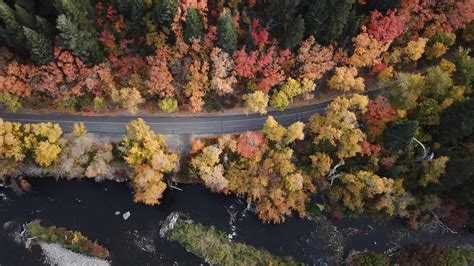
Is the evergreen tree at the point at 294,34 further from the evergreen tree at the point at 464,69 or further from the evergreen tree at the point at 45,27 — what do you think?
the evergreen tree at the point at 45,27

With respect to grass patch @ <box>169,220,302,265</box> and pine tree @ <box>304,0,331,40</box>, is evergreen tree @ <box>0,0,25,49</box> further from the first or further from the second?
pine tree @ <box>304,0,331,40</box>

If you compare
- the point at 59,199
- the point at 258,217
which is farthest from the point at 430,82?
the point at 59,199

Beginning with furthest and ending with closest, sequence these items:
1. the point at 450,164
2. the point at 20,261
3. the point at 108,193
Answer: the point at 108,193 < the point at 20,261 < the point at 450,164

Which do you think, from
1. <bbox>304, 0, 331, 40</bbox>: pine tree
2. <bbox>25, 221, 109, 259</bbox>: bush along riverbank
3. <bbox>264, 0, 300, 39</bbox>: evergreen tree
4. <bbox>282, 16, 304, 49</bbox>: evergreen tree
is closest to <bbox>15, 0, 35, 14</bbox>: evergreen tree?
<bbox>25, 221, 109, 259</bbox>: bush along riverbank

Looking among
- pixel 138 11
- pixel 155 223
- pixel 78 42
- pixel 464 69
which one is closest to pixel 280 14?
pixel 138 11

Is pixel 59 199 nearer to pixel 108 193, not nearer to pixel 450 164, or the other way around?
pixel 108 193

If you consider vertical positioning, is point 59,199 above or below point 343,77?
below

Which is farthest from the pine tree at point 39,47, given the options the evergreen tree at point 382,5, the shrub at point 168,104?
the evergreen tree at point 382,5
